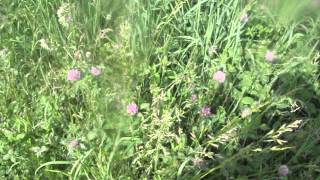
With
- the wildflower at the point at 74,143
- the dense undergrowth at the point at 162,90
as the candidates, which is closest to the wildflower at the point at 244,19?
the dense undergrowth at the point at 162,90

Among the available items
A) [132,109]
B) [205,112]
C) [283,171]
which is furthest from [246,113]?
[132,109]

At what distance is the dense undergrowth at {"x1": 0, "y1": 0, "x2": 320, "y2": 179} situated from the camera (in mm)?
1661

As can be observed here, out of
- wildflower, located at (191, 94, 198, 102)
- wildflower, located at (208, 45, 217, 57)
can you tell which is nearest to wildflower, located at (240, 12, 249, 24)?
wildflower, located at (208, 45, 217, 57)

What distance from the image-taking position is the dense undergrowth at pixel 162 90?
5.45 ft

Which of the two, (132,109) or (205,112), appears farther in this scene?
(205,112)

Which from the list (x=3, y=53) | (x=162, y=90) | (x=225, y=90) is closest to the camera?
(x=162, y=90)

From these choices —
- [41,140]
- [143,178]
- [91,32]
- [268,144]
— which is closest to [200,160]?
[143,178]

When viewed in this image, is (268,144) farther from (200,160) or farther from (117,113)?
(117,113)

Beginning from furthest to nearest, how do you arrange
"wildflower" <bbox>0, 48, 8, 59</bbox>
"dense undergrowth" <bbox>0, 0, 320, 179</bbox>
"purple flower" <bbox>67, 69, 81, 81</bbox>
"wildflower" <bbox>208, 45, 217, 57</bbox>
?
"wildflower" <bbox>208, 45, 217, 57</bbox>, "wildflower" <bbox>0, 48, 8, 59</bbox>, "purple flower" <bbox>67, 69, 81, 81</bbox>, "dense undergrowth" <bbox>0, 0, 320, 179</bbox>

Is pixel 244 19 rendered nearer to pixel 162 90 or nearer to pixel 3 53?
pixel 162 90

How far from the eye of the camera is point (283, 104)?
191 centimetres

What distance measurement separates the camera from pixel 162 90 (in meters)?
1.80

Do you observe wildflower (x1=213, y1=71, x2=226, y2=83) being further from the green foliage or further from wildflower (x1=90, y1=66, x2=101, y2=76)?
wildflower (x1=90, y1=66, x2=101, y2=76)

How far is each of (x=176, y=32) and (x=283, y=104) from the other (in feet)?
1.78
